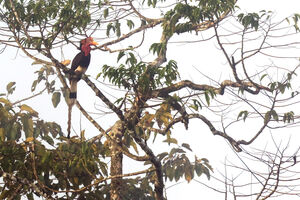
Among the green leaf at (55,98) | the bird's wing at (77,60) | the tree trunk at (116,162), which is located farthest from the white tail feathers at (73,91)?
the tree trunk at (116,162)

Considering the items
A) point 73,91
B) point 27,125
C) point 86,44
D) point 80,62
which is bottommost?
point 27,125

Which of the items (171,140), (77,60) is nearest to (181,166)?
(171,140)

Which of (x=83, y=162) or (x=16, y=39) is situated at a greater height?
(x=16, y=39)

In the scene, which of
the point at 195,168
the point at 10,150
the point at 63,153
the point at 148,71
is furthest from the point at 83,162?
the point at 195,168

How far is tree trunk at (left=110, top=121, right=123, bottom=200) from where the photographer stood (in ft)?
15.2

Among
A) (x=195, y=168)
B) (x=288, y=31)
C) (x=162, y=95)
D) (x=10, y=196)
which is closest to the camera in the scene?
(x=10, y=196)

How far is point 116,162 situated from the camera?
5.08 m

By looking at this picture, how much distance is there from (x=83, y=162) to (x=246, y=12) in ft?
7.56

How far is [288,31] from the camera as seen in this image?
15.0 feet

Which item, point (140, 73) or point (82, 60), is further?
point (82, 60)

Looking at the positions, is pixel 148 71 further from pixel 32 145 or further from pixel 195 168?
pixel 195 168

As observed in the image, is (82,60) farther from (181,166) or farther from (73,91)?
(181,166)

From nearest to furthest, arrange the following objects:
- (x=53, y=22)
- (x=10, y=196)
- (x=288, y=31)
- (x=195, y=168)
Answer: (x=10, y=196) < (x=288, y=31) < (x=53, y=22) < (x=195, y=168)

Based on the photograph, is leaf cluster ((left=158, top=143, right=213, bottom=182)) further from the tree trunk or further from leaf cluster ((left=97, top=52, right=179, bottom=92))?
leaf cluster ((left=97, top=52, right=179, bottom=92))
